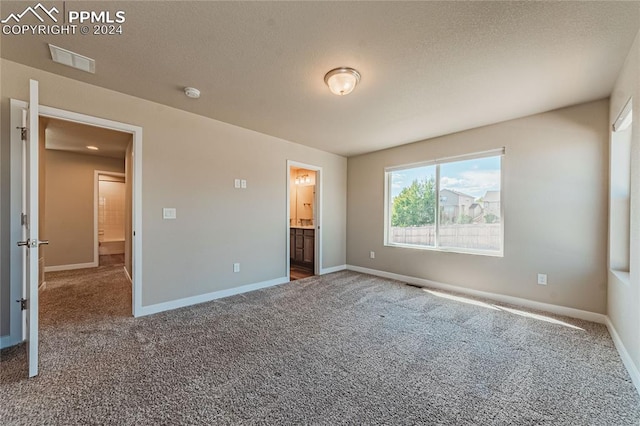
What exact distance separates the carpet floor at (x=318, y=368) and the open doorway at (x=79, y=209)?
1.25m

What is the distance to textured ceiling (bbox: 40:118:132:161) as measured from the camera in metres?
3.78

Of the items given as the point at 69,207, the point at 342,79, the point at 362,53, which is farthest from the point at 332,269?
the point at 69,207

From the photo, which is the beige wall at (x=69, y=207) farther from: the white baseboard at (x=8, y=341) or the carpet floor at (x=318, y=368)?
the white baseboard at (x=8, y=341)

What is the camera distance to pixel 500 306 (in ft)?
11.1

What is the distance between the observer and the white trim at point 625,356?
181cm

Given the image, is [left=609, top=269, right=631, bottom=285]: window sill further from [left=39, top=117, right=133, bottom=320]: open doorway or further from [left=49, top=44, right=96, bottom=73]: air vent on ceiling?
[left=39, top=117, right=133, bottom=320]: open doorway

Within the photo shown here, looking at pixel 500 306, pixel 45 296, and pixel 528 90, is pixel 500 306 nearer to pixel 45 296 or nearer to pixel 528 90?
pixel 528 90

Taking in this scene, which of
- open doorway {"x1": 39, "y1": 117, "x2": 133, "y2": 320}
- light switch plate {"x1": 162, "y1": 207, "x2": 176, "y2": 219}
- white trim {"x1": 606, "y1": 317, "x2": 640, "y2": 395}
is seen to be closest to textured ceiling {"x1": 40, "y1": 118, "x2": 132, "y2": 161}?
open doorway {"x1": 39, "y1": 117, "x2": 133, "y2": 320}

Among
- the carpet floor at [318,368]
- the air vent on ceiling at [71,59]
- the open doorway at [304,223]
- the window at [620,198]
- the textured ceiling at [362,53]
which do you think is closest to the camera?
the carpet floor at [318,368]

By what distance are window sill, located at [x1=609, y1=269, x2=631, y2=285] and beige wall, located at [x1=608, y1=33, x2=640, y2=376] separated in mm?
21

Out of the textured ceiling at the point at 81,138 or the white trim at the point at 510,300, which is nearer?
the white trim at the point at 510,300

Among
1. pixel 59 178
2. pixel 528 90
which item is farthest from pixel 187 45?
pixel 59 178

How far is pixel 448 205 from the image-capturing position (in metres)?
4.21

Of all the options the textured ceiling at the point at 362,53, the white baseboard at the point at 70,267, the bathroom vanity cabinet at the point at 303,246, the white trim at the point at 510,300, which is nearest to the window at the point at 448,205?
the white trim at the point at 510,300
